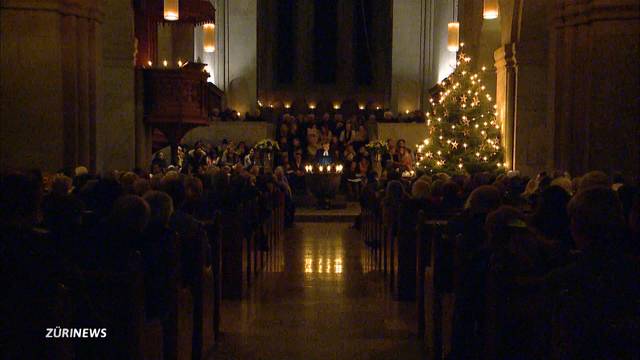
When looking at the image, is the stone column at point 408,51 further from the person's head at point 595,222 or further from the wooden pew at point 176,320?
the person's head at point 595,222

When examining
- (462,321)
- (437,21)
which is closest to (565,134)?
(462,321)

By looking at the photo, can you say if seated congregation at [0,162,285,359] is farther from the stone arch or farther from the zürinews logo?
the stone arch

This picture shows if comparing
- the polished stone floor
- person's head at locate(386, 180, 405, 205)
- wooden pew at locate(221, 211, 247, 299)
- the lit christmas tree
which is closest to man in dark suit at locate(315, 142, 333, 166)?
the lit christmas tree

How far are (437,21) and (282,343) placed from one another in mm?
22593

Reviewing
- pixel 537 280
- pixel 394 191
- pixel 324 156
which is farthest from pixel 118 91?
pixel 537 280

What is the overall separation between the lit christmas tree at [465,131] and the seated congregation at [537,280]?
8.35 meters

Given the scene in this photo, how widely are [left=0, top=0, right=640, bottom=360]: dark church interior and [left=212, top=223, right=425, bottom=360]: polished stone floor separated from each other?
0.04 m

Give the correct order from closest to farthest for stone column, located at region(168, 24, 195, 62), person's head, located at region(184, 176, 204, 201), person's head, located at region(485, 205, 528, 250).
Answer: person's head, located at region(485, 205, 528, 250) < person's head, located at region(184, 176, 204, 201) < stone column, located at region(168, 24, 195, 62)

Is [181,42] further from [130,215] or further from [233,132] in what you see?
[130,215]

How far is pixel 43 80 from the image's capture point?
420 inches

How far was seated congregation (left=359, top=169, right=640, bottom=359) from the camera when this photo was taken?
3.03 meters

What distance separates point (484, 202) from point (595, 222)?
2.12 m

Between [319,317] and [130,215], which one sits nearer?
[130,215]

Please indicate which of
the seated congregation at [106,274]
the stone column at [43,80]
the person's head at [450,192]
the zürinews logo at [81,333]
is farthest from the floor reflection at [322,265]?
the zürinews logo at [81,333]
